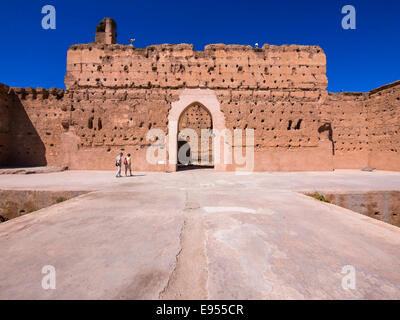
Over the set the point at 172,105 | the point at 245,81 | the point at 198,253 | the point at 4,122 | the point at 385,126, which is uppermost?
the point at 245,81

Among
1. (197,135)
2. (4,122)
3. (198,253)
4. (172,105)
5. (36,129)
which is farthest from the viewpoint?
(197,135)

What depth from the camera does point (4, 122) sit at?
11.3 metres

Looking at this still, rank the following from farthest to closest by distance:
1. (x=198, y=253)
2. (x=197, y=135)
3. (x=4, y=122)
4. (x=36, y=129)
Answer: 1. (x=197, y=135)
2. (x=36, y=129)
3. (x=4, y=122)
4. (x=198, y=253)

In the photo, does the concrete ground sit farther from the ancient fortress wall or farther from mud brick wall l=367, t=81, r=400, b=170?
mud brick wall l=367, t=81, r=400, b=170


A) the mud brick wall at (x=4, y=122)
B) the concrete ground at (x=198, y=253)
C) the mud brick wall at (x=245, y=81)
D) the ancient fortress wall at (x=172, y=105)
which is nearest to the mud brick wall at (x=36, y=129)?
the ancient fortress wall at (x=172, y=105)

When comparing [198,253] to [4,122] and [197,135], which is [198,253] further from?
[197,135]

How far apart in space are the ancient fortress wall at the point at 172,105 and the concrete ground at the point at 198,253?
7989 millimetres

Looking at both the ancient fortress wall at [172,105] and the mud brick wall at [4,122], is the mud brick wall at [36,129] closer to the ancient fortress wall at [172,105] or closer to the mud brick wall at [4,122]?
the ancient fortress wall at [172,105]

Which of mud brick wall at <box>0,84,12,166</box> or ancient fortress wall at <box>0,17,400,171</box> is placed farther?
mud brick wall at <box>0,84,12,166</box>

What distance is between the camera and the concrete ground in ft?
4.21

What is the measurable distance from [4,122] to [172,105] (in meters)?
10.1

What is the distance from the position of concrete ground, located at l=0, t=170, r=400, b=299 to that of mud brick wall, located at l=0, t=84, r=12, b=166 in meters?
12.3

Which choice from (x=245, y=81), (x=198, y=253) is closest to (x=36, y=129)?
(x=245, y=81)

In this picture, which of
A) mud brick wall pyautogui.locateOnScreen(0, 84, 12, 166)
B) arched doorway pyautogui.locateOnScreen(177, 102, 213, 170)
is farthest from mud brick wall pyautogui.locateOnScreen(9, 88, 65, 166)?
arched doorway pyautogui.locateOnScreen(177, 102, 213, 170)
